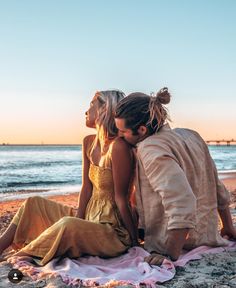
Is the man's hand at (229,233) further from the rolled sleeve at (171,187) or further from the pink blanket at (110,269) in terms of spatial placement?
the rolled sleeve at (171,187)

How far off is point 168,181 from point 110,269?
736 mm

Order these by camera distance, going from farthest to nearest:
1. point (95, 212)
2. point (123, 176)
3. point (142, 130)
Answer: point (95, 212), point (123, 176), point (142, 130)

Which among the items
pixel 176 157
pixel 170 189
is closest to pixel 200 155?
pixel 176 157

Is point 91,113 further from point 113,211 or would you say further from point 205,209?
point 205,209

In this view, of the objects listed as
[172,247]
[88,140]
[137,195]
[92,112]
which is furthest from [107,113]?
[172,247]

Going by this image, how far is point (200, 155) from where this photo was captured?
3.57 m

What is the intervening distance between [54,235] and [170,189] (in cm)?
92

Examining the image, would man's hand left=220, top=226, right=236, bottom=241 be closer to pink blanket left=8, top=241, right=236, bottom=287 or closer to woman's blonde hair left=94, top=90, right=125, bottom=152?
pink blanket left=8, top=241, right=236, bottom=287

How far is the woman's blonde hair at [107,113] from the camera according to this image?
3611 mm

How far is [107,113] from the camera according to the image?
3607 mm

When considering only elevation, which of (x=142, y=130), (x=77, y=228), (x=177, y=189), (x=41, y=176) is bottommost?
(x=41, y=176)

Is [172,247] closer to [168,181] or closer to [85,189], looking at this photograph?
[168,181]

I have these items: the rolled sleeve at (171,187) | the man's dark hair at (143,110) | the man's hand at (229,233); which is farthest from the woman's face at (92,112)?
the man's hand at (229,233)

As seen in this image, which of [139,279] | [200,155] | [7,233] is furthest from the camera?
[7,233]
